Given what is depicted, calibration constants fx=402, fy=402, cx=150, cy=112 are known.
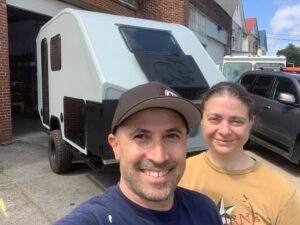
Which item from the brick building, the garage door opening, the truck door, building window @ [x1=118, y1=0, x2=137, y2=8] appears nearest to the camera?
the truck door

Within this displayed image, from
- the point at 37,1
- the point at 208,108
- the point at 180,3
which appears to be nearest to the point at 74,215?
the point at 208,108

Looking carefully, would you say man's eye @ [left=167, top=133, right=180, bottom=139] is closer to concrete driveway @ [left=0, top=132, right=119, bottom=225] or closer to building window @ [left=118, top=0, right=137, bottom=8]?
concrete driveway @ [left=0, top=132, right=119, bottom=225]

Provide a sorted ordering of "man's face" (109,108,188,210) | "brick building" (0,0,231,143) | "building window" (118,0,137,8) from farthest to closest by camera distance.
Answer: "building window" (118,0,137,8), "brick building" (0,0,231,143), "man's face" (109,108,188,210)

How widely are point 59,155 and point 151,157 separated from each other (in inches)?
201

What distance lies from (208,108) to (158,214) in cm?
88

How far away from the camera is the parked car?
7305mm

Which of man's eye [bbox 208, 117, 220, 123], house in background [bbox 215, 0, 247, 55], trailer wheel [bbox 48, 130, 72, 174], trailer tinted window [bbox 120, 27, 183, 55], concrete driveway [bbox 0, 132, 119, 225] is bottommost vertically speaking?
concrete driveway [bbox 0, 132, 119, 225]

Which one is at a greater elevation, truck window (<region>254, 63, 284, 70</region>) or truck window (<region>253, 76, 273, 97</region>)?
truck window (<region>254, 63, 284, 70</region>)

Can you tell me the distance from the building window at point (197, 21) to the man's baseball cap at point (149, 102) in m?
17.9

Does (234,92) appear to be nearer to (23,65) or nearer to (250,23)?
(23,65)

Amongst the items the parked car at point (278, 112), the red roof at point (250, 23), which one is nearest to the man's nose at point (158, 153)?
the parked car at point (278, 112)

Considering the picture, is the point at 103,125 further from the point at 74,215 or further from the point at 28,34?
the point at 28,34

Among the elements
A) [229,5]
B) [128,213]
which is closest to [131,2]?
[128,213]

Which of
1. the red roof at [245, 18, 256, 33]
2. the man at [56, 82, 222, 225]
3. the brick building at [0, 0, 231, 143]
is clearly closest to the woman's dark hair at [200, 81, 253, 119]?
the man at [56, 82, 222, 225]
